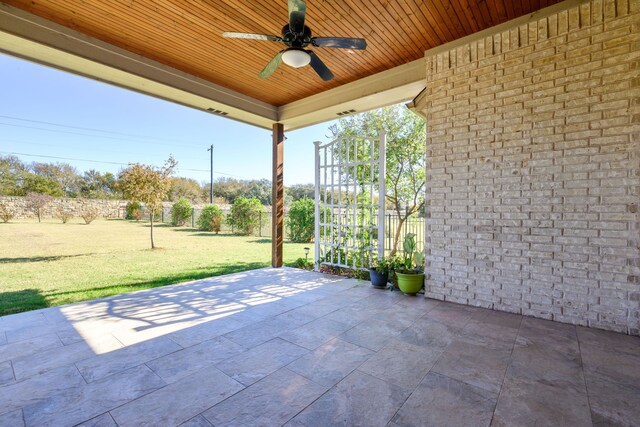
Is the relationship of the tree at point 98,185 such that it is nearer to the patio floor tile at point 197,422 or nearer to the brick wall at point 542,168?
the patio floor tile at point 197,422

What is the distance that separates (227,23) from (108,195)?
7.67 meters

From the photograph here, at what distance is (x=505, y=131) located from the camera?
3197 mm

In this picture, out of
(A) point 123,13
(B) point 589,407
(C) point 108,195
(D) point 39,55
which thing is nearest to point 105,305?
(D) point 39,55

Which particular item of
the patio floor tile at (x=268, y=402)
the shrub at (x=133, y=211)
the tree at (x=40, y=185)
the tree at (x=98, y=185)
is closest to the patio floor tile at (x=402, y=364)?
the patio floor tile at (x=268, y=402)

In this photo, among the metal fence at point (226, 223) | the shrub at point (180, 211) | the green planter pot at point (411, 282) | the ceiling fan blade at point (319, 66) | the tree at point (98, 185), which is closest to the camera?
the ceiling fan blade at point (319, 66)

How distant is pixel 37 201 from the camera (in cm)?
629

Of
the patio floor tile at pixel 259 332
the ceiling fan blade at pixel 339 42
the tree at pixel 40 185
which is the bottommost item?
the patio floor tile at pixel 259 332

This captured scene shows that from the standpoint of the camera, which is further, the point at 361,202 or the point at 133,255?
the point at 133,255

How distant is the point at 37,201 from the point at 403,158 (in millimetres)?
8441

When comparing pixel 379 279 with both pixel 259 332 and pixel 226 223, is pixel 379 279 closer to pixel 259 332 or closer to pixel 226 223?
pixel 259 332

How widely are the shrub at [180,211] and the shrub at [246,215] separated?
6.71 ft

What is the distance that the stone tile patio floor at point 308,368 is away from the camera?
5.07 ft

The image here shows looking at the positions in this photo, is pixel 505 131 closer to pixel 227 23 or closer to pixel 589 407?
pixel 589 407

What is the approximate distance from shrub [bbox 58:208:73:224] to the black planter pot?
8031 millimetres
